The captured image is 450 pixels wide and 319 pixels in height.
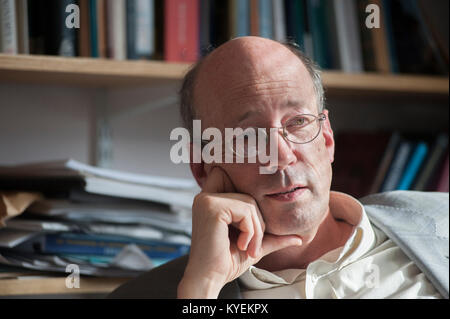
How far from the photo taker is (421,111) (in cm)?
160

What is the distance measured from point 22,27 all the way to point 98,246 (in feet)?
1.52

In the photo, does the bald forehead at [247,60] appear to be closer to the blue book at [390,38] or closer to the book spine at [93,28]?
the book spine at [93,28]

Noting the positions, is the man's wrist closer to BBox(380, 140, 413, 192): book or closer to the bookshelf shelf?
the bookshelf shelf

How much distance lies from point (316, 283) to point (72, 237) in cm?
52

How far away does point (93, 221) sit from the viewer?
1.14 meters

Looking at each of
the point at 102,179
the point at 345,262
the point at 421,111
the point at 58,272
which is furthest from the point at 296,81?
the point at 421,111

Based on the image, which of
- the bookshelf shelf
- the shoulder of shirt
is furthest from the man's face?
the bookshelf shelf

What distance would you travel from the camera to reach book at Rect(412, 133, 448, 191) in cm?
129

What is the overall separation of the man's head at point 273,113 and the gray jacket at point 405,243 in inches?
6.9

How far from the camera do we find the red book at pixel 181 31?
1.17 metres

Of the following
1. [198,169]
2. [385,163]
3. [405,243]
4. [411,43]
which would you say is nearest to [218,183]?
[198,169]

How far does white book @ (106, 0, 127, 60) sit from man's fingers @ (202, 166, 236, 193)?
0.45 meters

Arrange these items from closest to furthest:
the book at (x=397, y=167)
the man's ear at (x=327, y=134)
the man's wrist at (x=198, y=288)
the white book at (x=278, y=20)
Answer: the man's wrist at (x=198, y=288)
the man's ear at (x=327, y=134)
the white book at (x=278, y=20)
the book at (x=397, y=167)

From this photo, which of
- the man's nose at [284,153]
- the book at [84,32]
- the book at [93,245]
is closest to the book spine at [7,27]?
the book at [84,32]
